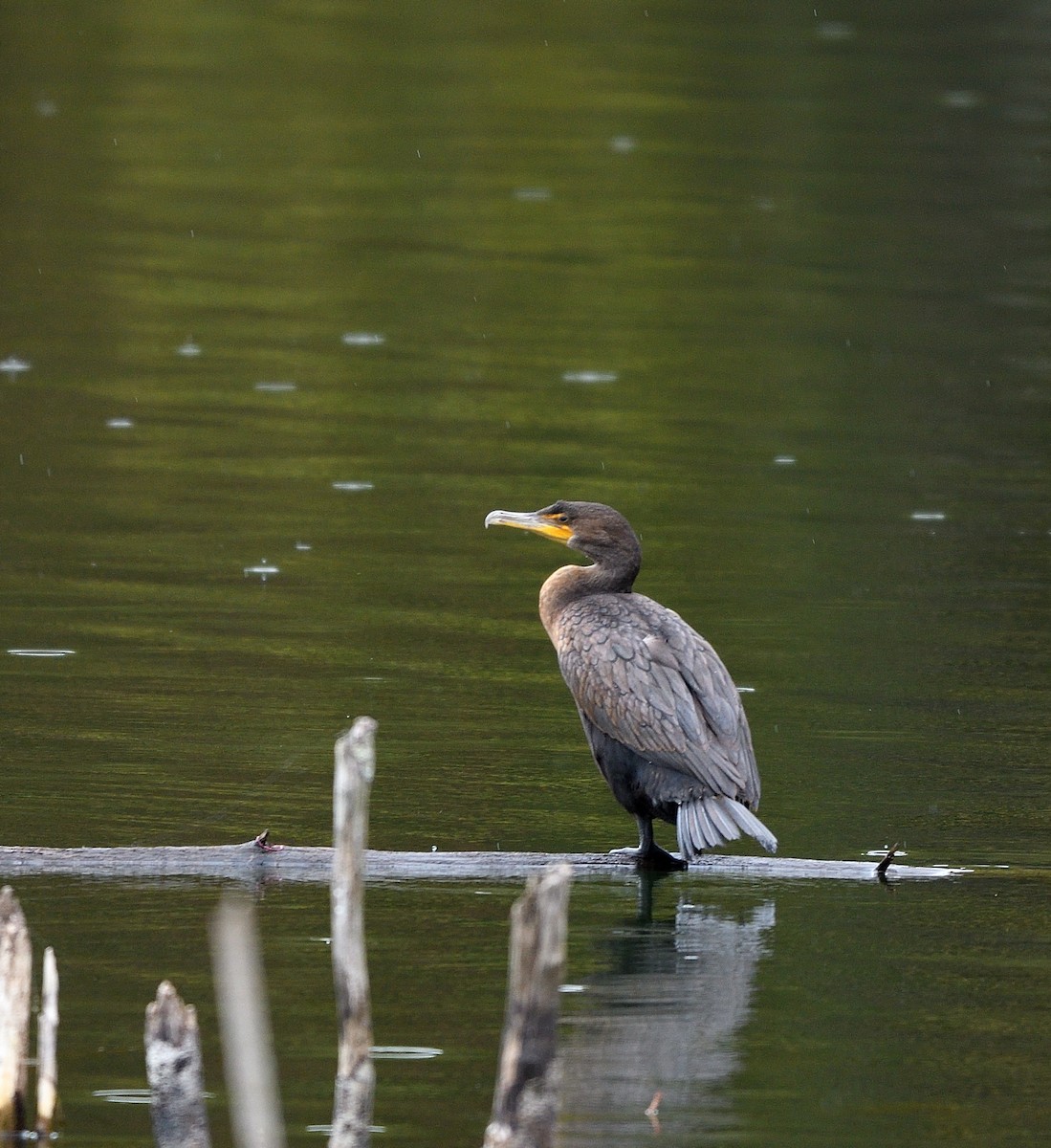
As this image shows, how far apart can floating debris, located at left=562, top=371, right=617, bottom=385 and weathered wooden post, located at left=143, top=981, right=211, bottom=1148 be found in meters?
9.54

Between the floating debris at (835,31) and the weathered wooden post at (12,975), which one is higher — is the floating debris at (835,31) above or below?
above

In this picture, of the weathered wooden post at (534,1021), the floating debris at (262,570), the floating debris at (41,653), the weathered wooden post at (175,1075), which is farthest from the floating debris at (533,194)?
the weathered wooden post at (534,1021)

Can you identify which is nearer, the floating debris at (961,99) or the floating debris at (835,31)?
the floating debris at (961,99)

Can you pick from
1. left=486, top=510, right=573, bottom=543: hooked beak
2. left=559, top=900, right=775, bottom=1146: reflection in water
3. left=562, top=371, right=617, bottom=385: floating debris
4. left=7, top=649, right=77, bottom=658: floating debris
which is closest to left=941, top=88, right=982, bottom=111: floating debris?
left=562, top=371, right=617, bottom=385: floating debris

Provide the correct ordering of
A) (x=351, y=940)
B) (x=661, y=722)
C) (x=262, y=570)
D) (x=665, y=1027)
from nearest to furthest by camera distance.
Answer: (x=351, y=940)
(x=665, y=1027)
(x=661, y=722)
(x=262, y=570)

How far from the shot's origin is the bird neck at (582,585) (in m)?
7.23

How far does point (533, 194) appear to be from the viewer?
18.7m

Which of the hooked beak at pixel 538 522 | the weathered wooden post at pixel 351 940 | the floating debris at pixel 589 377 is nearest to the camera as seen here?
the weathered wooden post at pixel 351 940

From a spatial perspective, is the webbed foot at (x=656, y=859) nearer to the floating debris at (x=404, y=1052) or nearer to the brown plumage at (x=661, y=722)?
the brown plumage at (x=661, y=722)

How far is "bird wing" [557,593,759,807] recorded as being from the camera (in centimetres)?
652

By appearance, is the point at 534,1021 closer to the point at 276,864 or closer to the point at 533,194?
the point at 276,864

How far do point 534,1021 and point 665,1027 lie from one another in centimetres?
164

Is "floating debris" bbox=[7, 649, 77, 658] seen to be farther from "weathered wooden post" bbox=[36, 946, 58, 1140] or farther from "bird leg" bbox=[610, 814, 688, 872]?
"weathered wooden post" bbox=[36, 946, 58, 1140]

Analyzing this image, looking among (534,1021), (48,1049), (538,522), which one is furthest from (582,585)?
(534,1021)
